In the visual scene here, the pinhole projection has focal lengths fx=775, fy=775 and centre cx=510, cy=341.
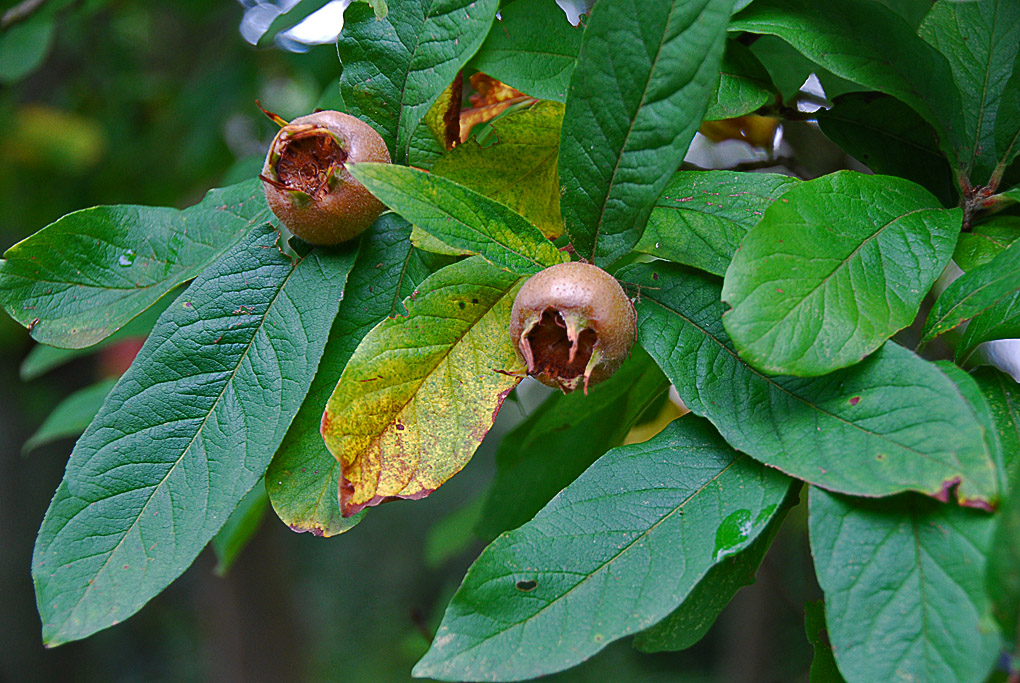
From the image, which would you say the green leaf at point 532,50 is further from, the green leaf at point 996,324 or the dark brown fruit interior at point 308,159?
the green leaf at point 996,324

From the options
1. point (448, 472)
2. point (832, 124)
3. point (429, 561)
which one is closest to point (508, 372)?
point (448, 472)

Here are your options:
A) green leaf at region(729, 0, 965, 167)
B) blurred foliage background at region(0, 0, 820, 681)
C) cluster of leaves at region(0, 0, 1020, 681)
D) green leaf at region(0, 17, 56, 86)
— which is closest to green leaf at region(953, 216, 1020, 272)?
cluster of leaves at region(0, 0, 1020, 681)

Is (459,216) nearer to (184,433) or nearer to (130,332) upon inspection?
(184,433)

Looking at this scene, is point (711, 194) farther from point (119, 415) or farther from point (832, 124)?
point (119, 415)

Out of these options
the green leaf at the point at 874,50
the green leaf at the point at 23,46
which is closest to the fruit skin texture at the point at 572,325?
the green leaf at the point at 874,50

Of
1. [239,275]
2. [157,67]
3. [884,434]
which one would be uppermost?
[884,434]

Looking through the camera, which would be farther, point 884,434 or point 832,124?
point 832,124
